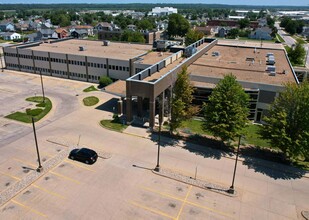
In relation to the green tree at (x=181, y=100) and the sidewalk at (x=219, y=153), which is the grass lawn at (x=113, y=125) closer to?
the sidewalk at (x=219, y=153)

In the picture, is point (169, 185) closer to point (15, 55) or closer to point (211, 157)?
point (211, 157)

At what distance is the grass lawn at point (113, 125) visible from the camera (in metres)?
43.0

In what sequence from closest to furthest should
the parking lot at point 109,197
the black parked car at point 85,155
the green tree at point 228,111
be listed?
the parking lot at point 109,197, the black parked car at point 85,155, the green tree at point 228,111

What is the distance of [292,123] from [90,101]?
3659 centimetres

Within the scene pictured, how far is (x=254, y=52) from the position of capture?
252ft

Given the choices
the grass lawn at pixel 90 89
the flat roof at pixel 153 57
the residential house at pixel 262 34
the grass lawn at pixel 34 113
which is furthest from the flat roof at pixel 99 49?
the residential house at pixel 262 34

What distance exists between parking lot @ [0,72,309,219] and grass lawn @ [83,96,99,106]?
11065 mm

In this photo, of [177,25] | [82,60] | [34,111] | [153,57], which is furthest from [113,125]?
[177,25]

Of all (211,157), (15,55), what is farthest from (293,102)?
(15,55)

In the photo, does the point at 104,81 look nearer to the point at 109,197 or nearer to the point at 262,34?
the point at 109,197

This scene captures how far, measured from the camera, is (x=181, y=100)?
38031 millimetres

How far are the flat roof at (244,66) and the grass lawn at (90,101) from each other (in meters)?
19.6

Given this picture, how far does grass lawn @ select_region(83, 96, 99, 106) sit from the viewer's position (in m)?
53.4

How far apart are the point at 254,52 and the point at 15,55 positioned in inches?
2605
